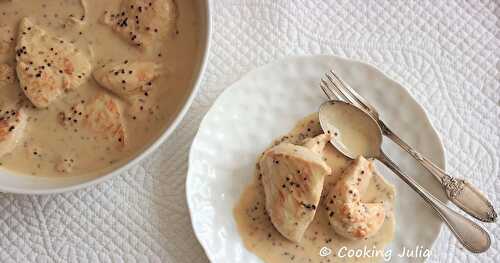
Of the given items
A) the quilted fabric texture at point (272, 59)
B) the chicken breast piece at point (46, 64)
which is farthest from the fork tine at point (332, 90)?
the chicken breast piece at point (46, 64)

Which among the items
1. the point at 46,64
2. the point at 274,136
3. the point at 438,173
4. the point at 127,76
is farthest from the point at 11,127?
the point at 438,173

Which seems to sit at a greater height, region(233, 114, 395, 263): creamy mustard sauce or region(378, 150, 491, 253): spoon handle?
region(378, 150, 491, 253): spoon handle

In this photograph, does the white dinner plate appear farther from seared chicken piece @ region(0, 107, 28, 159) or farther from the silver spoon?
seared chicken piece @ region(0, 107, 28, 159)

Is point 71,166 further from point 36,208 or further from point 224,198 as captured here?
point 224,198

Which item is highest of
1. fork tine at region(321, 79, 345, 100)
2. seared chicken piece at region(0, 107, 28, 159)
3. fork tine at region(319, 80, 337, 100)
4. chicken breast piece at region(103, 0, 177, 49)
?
fork tine at region(321, 79, 345, 100)

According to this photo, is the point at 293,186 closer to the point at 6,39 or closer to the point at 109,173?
the point at 109,173

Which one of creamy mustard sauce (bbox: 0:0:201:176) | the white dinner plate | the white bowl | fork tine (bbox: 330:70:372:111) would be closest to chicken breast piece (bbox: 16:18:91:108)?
creamy mustard sauce (bbox: 0:0:201:176)
